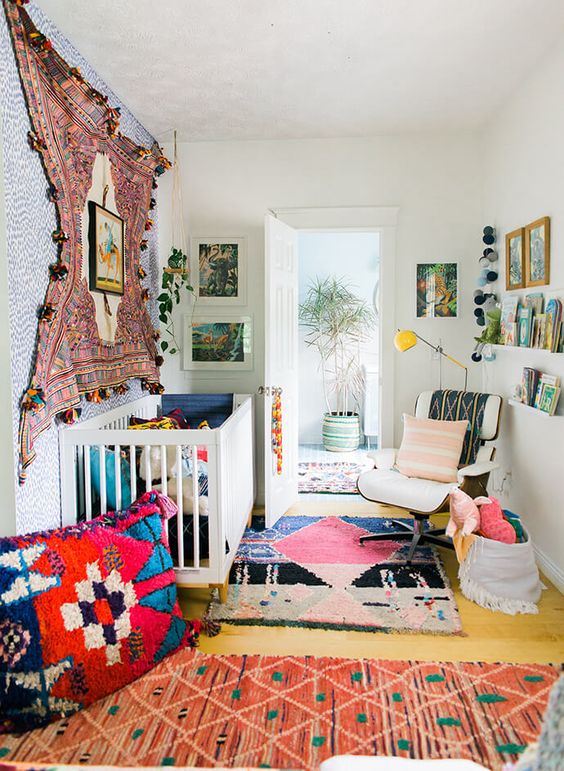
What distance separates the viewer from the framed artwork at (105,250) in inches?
119

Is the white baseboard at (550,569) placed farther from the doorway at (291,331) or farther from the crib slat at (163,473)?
the crib slat at (163,473)

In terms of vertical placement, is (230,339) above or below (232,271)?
below

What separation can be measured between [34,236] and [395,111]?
98.9 inches

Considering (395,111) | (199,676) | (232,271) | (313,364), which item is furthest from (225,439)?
(313,364)

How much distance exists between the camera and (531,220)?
3463 mm

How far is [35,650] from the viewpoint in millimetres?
1983

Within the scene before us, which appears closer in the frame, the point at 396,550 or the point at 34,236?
the point at 34,236

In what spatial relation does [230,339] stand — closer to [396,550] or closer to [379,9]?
[396,550]

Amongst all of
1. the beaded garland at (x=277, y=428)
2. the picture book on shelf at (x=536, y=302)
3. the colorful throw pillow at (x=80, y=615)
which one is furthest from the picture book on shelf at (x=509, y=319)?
the colorful throw pillow at (x=80, y=615)

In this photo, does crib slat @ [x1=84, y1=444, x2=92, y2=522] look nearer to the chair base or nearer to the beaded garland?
the beaded garland

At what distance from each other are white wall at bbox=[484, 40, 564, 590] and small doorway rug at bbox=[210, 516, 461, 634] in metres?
0.63

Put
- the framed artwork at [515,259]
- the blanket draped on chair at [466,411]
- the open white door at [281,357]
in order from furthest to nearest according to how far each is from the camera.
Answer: the open white door at [281,357], the blanket draped on chair at [466,411], the framed artwork at [515,259]

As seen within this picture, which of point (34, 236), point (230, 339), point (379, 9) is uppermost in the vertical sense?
point (379, 9)

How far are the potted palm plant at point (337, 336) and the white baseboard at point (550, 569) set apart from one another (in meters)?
3.02
